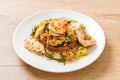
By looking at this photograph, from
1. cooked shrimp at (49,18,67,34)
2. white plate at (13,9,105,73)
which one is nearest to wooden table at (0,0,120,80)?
white plate at (13,9,105,73)

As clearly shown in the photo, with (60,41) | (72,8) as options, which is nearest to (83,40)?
(60,41)

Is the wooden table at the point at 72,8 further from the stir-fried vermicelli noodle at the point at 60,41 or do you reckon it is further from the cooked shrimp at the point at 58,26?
the cooked shrimp at the point at 58,26

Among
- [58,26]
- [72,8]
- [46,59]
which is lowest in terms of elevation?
[46,59]

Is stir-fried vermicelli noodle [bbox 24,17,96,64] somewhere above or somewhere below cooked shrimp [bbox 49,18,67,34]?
below

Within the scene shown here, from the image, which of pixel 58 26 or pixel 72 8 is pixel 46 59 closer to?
pixel 58 26

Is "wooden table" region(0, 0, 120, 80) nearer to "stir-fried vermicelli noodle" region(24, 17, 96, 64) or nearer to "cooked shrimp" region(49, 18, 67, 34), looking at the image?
"stir-fried vermicelli noodle" region(24, 17, 96, 64)
